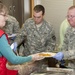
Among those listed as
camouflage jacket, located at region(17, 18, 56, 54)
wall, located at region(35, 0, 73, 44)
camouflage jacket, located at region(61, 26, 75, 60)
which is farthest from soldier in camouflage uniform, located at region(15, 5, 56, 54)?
wall, located at region(35, 0, 73, 44)

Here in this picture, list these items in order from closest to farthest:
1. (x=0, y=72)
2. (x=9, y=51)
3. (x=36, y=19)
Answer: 1. (x=9, y=51)
2. (x=0, y=72)
3. (x=36, y=19)

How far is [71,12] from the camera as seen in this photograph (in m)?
2.40

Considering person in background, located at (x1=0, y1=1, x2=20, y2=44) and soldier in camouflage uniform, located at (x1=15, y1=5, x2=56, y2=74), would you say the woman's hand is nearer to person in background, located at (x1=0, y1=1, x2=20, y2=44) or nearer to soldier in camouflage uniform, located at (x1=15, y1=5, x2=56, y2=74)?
soldier in camouflage uniform, located at (x1=15, y1=5, x2=56, y2=74)

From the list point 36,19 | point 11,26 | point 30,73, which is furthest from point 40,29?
point 30,73

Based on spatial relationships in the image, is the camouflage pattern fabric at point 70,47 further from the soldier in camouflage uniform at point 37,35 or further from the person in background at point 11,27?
the person in background at point 11,27

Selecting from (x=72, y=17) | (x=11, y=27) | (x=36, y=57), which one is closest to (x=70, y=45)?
(x=72, y=17)

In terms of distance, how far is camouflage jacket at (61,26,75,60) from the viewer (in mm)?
2254

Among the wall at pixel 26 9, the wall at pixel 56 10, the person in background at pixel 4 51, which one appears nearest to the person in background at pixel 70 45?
the person in background at pixel 4 51

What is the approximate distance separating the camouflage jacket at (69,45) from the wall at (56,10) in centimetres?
193

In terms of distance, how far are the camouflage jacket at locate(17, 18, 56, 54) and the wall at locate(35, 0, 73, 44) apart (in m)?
1.26

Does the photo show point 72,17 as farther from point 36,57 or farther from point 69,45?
point 36,57

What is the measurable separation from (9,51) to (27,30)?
4.90 feet

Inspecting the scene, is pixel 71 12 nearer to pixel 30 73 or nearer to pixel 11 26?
pixel 30 73

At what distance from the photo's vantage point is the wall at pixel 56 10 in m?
4.36
